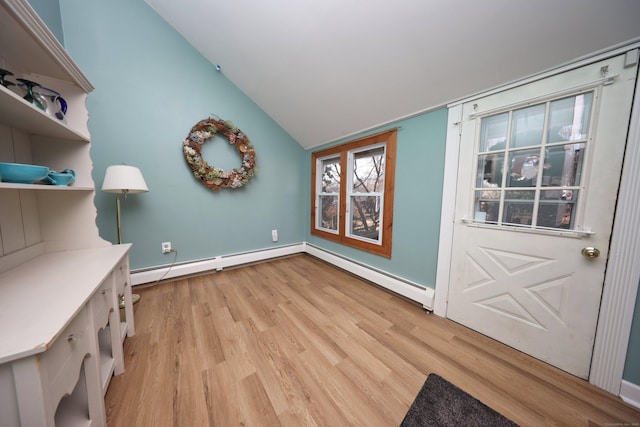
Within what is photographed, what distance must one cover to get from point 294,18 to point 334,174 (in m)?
1.88

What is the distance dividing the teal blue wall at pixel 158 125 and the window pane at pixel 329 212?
104 cm

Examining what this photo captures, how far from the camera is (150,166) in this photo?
7.55 feet

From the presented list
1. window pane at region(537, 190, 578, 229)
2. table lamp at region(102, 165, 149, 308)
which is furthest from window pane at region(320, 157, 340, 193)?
table lamp at region(102, 165, 149, 308)

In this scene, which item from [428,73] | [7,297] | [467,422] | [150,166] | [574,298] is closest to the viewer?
[7,297]

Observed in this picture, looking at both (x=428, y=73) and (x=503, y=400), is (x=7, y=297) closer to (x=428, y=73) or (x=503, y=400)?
(x=503, y=400)

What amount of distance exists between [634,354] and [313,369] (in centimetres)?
180

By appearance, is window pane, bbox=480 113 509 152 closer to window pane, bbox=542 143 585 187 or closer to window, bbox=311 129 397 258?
window pane, bbox=542 143 585 187

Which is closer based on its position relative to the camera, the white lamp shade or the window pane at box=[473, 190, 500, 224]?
the window pane at box=[473, 190, 500, 224]

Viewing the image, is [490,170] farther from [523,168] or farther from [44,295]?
[44,295]

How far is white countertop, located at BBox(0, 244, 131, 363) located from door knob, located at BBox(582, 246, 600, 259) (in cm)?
246

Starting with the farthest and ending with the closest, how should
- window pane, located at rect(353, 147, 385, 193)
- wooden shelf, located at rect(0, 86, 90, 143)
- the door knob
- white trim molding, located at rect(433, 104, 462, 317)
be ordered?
1. window pane, located at rect(353, 147, 385, 193)
2. white trim molding, located at rect(433, 104, 462, 317)
3. the door knob
4. wooden shelf, located at rect(0, 86, 90, 143)

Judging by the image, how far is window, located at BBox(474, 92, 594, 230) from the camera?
127cm

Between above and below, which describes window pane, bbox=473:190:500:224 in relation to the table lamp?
below

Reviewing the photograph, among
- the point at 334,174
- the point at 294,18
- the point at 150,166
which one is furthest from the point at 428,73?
the point at 150,166
